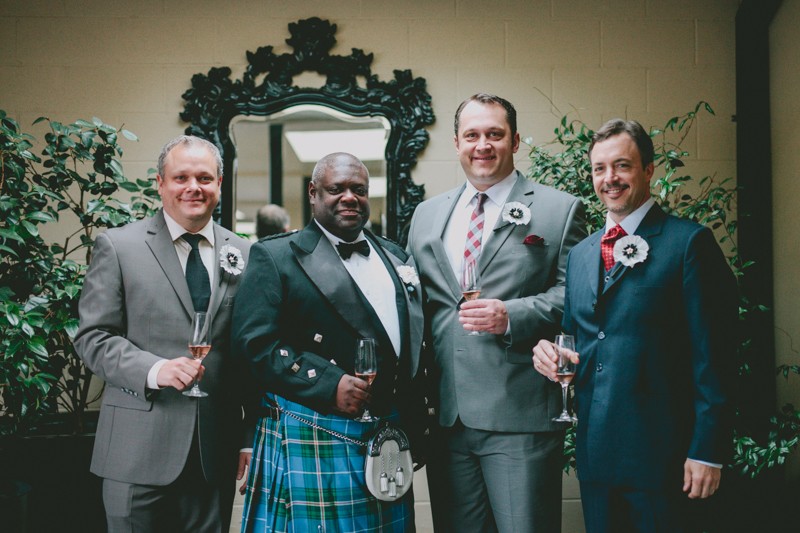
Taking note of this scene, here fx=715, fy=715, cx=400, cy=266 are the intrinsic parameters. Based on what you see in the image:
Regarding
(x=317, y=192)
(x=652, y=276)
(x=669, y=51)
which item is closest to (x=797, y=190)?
(x=669, y=51)

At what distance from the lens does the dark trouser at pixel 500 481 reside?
214cm

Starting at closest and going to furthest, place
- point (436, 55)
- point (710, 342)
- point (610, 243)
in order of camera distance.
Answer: point (710, 342) → point (610, 243) → point (436, 55)

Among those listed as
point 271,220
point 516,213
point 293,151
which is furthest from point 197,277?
point 293,151

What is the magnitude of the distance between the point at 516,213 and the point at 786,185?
79.7 inches

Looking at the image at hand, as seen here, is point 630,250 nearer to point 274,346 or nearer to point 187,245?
point 274,346

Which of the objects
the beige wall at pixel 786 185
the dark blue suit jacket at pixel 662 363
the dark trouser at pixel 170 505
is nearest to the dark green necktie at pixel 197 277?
the dark trouser at pixel 170 505

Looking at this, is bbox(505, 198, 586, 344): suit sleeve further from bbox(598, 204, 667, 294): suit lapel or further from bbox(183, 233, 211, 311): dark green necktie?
bbox(183, 233, 211, 311): dark green necktie

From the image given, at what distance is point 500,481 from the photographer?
2160 mm

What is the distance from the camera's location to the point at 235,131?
3873 mm

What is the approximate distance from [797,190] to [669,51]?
105 centimetres

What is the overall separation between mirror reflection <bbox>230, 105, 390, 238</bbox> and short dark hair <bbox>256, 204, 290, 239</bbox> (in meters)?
0.02

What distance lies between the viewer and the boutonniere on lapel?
2254 millimetres

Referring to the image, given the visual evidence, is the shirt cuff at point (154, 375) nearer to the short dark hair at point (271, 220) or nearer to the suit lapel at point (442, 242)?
the suit lapel at point (442, 242)

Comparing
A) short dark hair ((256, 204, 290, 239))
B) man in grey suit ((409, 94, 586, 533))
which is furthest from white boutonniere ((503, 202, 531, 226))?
short dark hair ((256, 204, 290, 239))
